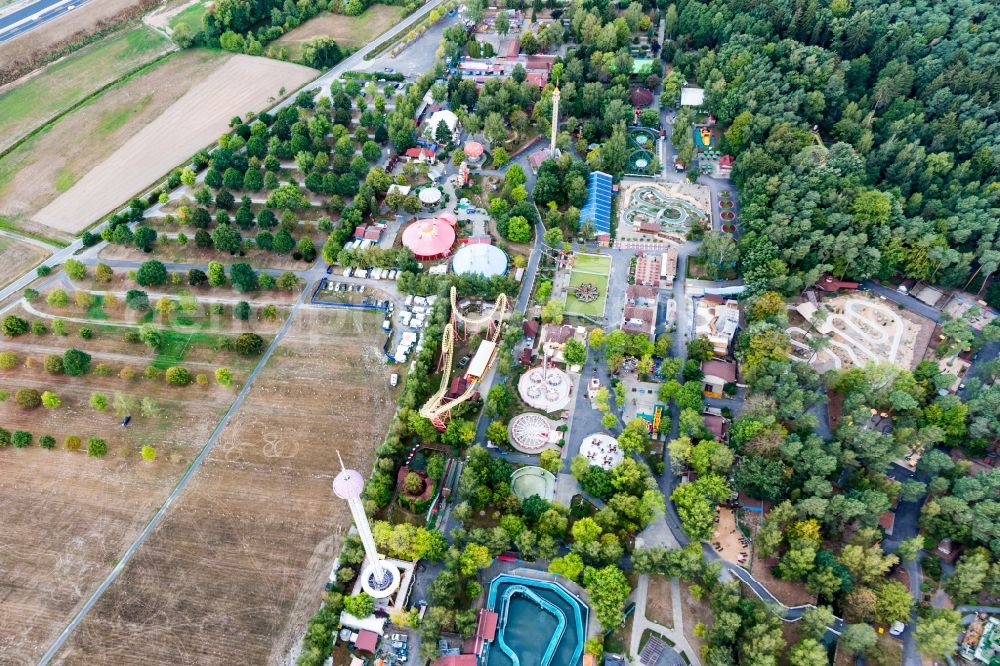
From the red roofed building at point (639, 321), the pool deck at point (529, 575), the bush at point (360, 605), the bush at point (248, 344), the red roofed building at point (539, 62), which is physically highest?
the red roofed building at point (539, 62)

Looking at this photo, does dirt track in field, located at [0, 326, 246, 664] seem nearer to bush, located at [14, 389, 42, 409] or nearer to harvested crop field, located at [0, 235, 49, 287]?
bush, located at [14, 389, 42, 409]

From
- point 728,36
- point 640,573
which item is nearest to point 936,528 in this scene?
point 640,573

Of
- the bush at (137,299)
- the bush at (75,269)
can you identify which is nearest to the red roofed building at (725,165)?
the bush at (137,299)

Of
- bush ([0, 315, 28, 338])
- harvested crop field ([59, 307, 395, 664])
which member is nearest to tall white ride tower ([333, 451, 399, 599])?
harvested crop field ([59, 307, 395, 664])

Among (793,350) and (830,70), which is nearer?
(793,350)

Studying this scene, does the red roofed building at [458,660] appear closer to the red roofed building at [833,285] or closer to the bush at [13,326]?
the red roofed building at [833,285]

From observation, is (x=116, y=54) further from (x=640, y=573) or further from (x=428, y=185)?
(x=640, y=573)

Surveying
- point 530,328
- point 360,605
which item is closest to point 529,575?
point 360,605
